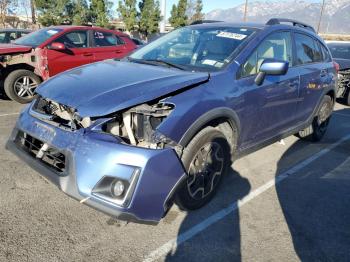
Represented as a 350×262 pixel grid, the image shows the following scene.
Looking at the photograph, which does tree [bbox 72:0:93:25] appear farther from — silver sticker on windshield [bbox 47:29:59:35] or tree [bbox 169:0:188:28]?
silver sticker on windshield [bbox 47:29:59:35]

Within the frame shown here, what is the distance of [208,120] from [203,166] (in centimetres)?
46

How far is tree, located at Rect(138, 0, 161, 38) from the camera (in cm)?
3391

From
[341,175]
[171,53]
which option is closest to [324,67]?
[341,175]

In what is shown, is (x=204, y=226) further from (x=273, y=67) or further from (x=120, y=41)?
(x=120, y=41)

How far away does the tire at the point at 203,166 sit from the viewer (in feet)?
10.00

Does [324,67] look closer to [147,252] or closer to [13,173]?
[147,252]

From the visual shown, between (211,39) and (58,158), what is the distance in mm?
2151

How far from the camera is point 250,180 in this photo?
164 inches

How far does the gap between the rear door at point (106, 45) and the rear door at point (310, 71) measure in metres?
4.56

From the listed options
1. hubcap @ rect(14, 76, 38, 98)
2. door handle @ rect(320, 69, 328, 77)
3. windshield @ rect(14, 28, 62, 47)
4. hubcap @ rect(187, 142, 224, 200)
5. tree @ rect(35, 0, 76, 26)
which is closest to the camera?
hubcap @ rect(187, 142, 224, 200)

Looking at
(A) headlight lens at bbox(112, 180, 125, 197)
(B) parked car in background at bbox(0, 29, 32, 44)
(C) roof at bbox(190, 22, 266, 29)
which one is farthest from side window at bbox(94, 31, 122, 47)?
(A) headlight lens at bbox(112, 180, 125, 197)

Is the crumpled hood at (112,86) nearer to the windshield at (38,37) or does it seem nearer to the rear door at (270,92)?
the rear door at (270,92)

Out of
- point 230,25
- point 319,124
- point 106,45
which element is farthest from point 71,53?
point 319,124

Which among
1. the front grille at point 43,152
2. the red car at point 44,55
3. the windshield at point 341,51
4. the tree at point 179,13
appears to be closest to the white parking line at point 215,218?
the front grille at point 43,152
